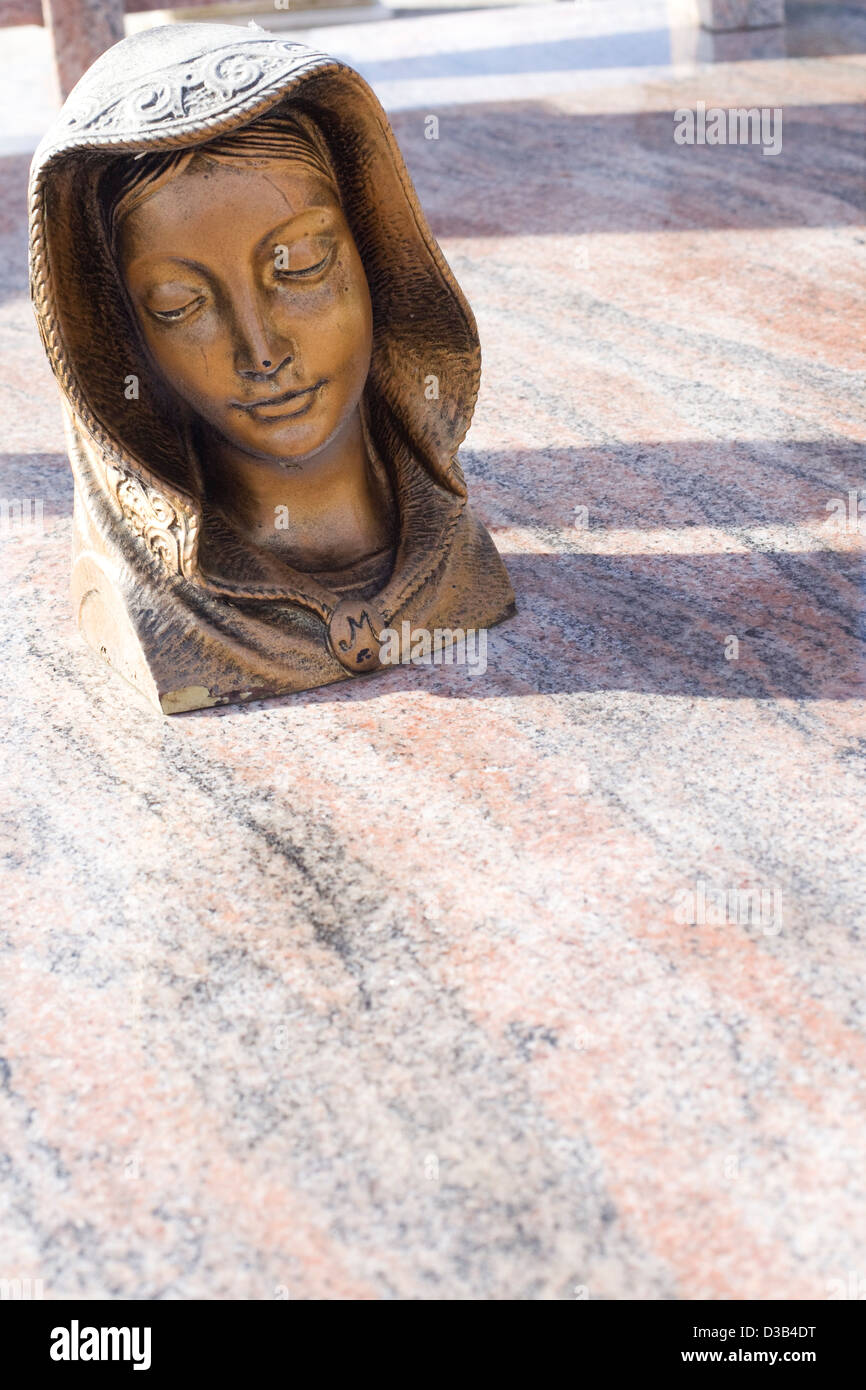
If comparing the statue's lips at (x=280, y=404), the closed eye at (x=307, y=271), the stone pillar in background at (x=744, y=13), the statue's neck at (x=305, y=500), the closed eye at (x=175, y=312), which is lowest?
the statue's neck at (x=305, y=500)

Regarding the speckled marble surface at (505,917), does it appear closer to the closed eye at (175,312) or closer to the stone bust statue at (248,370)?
the stone bust statue at (248,370)

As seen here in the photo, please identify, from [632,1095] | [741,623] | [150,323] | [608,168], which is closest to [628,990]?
[632,1095]

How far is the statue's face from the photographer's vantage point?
278 centimetres

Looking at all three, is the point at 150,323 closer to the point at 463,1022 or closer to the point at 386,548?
the point at 386,548

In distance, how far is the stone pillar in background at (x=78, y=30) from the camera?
778cm

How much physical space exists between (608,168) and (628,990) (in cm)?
495

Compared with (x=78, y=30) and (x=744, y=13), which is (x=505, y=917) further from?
(x=744, y=13)

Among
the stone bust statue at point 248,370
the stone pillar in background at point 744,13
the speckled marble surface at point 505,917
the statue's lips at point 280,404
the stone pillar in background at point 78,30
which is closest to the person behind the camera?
the speckled marble surface at point 505,917

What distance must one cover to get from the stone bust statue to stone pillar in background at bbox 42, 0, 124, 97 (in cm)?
529

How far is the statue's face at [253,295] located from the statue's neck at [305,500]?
17 cm

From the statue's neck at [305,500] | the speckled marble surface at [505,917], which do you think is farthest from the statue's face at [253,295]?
the speckled marble surface at [505,917]

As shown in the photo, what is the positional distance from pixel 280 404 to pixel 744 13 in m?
6.76

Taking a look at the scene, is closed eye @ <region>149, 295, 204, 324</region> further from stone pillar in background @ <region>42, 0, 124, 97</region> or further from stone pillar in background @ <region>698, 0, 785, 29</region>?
stone pillar in background @ <region>698, 0, 785, 29</region>

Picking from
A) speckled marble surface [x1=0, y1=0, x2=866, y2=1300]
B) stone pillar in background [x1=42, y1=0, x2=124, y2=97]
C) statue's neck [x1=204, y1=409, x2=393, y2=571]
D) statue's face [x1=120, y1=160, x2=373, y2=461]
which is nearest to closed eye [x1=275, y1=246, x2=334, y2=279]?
statue's face [x1=120, y1=160, x2=373, y2=461]
